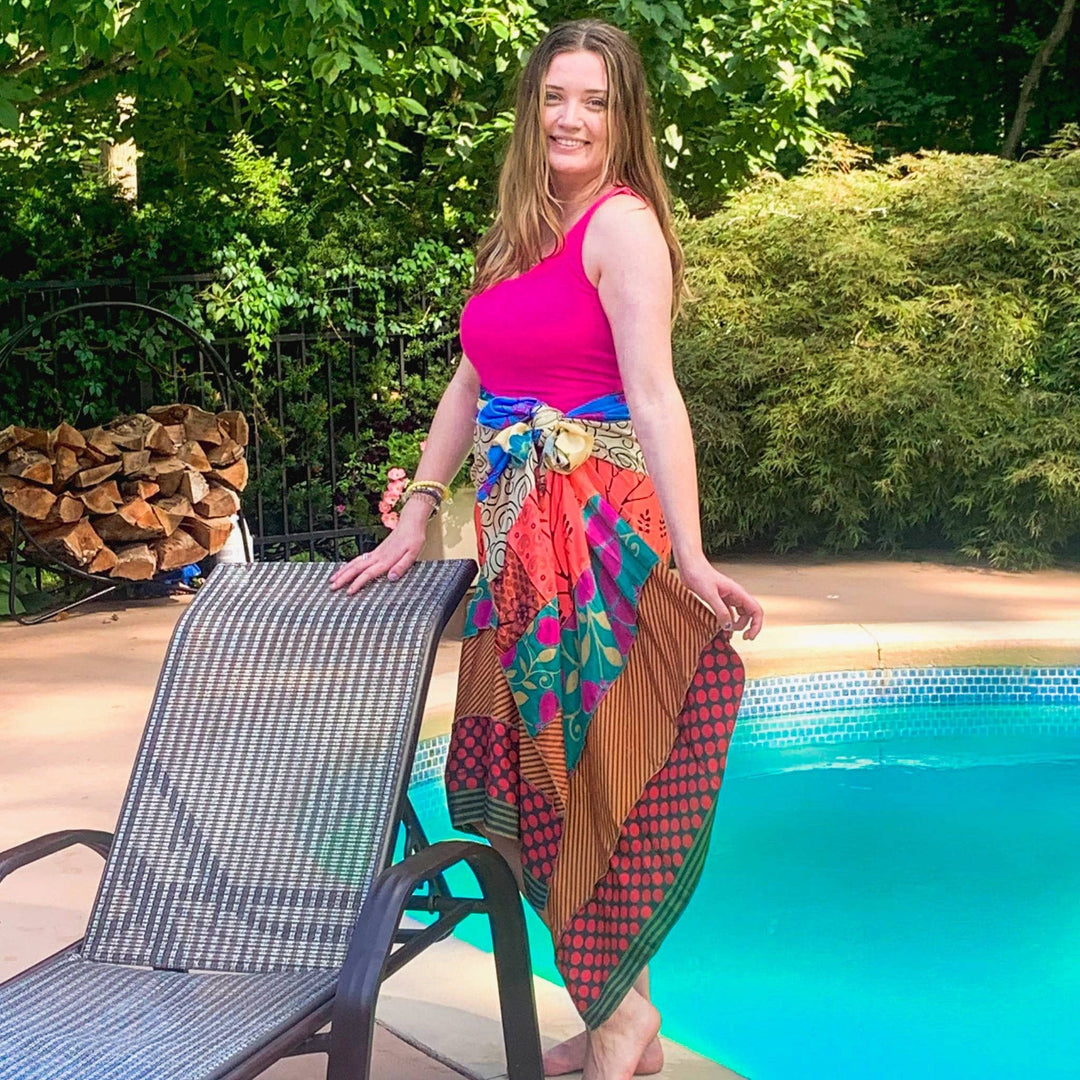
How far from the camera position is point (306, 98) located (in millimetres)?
9055

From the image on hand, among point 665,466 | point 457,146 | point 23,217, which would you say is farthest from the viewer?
point 457,146

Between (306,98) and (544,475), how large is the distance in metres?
7.15

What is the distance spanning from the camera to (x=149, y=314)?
736cm

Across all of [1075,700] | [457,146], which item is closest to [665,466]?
[1075,700]

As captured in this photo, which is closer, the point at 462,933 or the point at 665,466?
the point at 665,466

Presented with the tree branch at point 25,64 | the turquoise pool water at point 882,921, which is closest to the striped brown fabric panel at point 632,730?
the turquoise pool water at point 882,921

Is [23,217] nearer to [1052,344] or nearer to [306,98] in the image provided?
[306,98]

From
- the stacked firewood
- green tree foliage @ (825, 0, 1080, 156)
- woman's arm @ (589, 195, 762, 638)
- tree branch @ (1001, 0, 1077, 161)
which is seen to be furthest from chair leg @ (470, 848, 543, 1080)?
tree branch @ (1001, 0, 1077, 161)

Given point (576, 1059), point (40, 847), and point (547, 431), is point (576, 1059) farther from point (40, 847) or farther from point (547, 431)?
point (547, 431)

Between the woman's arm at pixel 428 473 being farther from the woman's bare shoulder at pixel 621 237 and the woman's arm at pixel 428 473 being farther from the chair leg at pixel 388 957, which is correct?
the chair leg at pixel 388 957

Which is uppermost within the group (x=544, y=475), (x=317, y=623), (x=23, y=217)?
(x=23, y=217)

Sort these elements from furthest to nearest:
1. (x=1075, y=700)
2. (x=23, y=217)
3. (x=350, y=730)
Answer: (x=23, y=217)
(x=1075, y=700)
(x=350, y=730)

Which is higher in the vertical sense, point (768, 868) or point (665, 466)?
point (665, 466)

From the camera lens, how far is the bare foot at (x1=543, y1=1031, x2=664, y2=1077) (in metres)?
2.57
